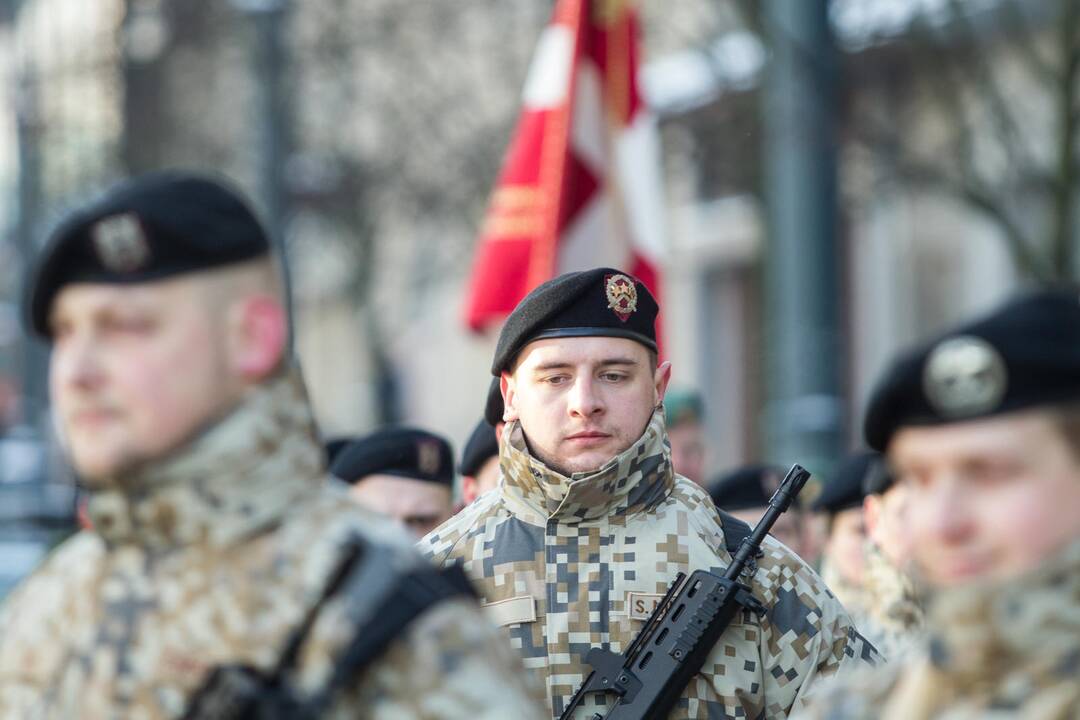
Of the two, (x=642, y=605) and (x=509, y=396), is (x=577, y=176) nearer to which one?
(x=509, y=396)

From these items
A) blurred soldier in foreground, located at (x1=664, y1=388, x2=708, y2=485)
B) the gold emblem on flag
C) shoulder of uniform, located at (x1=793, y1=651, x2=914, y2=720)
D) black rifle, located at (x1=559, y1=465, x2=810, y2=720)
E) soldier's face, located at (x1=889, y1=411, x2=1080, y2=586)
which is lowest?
blurred soldier in foreground, located at (x1=664, y1=388, x2=708, y2=485)

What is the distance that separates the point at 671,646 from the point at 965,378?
195 centimetres

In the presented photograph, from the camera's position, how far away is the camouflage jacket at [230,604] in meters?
3.15

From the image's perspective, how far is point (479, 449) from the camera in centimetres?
668

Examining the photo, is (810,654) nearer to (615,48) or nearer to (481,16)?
(615,48)

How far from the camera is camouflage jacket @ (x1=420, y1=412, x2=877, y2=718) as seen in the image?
4.95 meters

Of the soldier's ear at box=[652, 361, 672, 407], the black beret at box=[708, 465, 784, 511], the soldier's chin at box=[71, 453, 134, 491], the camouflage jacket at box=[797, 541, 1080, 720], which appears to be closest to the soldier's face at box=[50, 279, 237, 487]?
the soldier's chin at box=[71, 453, 134, 491]

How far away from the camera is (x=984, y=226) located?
62.5 ft

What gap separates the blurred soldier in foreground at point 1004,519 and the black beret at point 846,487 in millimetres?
4495

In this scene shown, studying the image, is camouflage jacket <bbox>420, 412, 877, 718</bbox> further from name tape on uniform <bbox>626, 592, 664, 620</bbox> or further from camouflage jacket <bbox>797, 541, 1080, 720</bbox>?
camouflage jacket <bbox>797, 541, 1080, 720</bbox>

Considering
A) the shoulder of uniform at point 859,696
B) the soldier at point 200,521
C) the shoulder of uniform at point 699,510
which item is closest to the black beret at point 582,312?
the shoulder of uniform at point 699,510

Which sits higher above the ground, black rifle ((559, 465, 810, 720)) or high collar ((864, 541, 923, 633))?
black rifle ((559, 465, 810, 720))

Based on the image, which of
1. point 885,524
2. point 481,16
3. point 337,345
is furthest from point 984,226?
point 337,345

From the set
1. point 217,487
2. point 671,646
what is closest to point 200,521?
point 217,487
